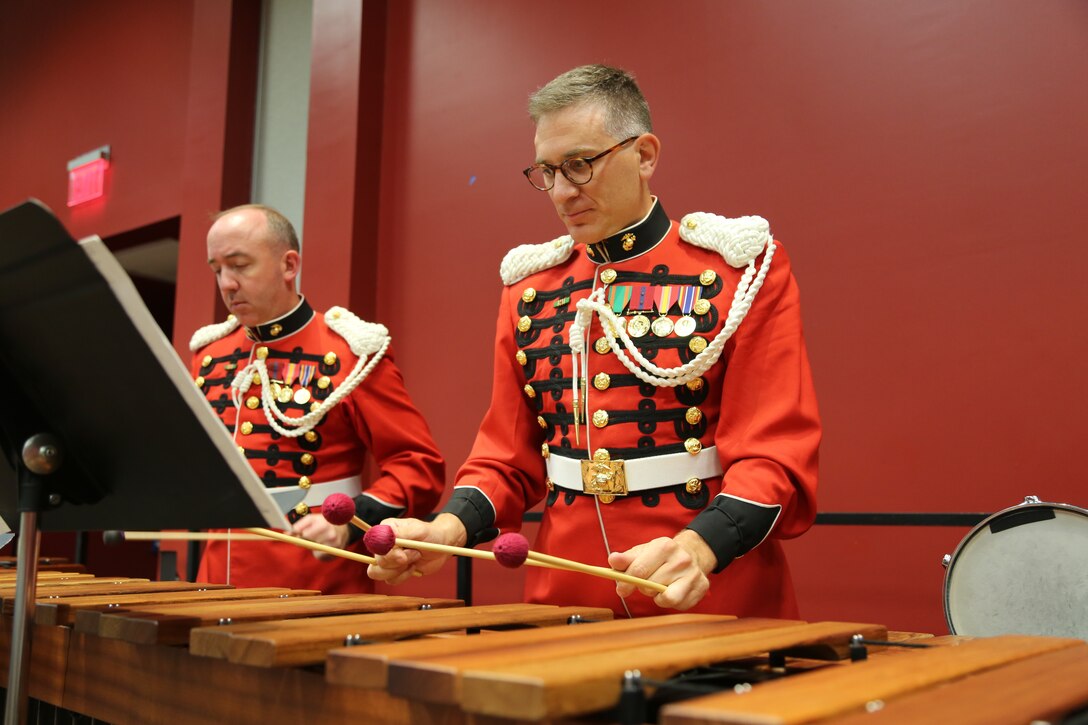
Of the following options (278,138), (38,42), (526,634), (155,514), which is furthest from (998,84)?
(38,42)

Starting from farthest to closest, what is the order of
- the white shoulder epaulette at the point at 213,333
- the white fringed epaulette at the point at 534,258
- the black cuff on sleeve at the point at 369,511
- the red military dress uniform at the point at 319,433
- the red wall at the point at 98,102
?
1. the red wall at the point at 98,102
2. the white shoulder epaulette at the point at 213,333
3. the red military dress uniform at the point at 319,433
4. the black cuff on sleeve at the point at 369,511
5. the white fringed epaulette at the point at 534,258

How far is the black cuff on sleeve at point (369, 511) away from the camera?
7.27 ft

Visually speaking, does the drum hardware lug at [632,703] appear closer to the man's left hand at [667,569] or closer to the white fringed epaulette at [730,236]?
the man's left hand at [667,569]

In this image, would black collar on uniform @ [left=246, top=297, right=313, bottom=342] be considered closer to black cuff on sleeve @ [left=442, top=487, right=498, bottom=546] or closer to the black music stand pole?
black cuff on sleeve @ [left=442, top=487, right=498, bottom=546]

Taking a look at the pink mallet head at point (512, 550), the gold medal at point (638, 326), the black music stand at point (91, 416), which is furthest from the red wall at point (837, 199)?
the black music stand at point (91, 416)

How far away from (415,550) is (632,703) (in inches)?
29.8

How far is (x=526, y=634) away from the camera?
40.7 inches

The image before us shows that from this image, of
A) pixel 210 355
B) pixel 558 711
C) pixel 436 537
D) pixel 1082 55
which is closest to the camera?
pixel 558 711

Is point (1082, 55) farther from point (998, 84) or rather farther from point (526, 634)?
point (526, 634)

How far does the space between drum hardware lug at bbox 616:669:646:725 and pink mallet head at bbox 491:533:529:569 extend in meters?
0.38

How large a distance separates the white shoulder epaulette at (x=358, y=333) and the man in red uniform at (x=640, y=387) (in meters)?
0.79

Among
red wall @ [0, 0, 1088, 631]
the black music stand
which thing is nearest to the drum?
red wall @ [0, 0, 1088, 631]

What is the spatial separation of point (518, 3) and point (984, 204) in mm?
1775

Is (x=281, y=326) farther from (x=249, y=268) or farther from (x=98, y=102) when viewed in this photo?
(x=98, y=102)
